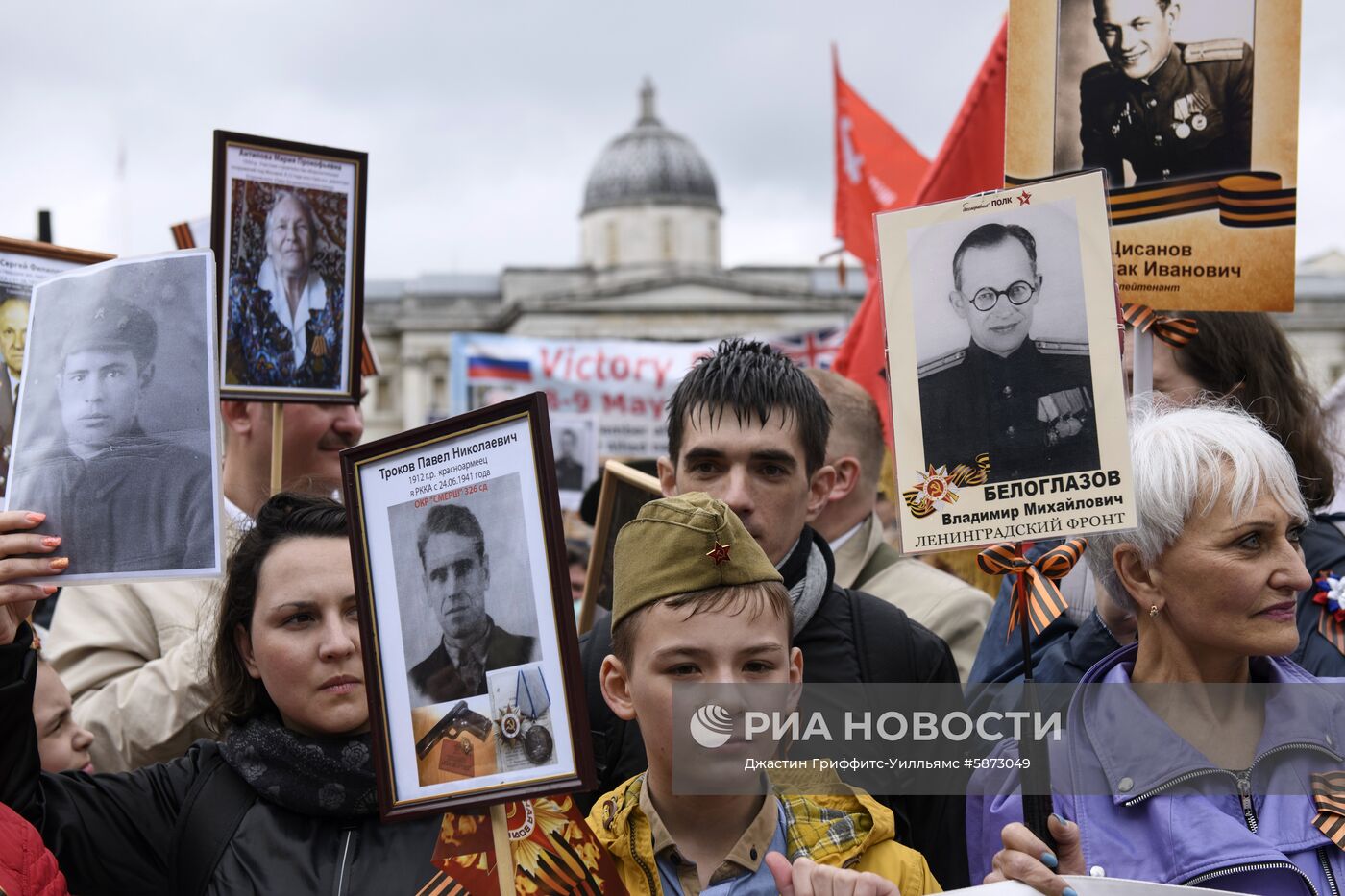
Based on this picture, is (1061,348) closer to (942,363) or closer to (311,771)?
(942,363)

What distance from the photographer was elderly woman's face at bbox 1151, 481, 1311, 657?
8.29ft

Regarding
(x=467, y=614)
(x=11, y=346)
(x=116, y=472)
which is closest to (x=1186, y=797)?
(x=467, y=614)

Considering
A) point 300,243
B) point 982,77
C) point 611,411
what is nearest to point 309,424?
point 300,243

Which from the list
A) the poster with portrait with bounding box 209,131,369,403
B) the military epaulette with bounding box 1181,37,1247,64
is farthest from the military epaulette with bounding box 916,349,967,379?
the poster with portrait with bounding box 209,131,369,403

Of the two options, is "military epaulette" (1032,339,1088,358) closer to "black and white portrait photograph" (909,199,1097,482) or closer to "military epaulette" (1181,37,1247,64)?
"black and white portrait photograph" (909,199,1097,482)

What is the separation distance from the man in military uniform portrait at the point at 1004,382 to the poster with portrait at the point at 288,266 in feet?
4.93

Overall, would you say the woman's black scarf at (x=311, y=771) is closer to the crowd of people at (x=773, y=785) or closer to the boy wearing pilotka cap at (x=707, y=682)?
the crowd of people at (x=773, y=785)

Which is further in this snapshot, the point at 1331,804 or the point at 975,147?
the point at 975,147

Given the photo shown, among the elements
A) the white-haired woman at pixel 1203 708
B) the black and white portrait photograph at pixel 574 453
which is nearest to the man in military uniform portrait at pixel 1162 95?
the white-haired woman at pixel 1203 708

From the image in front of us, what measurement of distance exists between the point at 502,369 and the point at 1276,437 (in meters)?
9.26

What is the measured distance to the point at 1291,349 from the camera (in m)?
3.61

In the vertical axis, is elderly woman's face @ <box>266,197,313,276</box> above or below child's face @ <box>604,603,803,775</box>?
above

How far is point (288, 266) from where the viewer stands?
3.52 meters

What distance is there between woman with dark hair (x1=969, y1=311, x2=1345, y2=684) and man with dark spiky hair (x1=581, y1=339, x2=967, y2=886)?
21 centimetres
